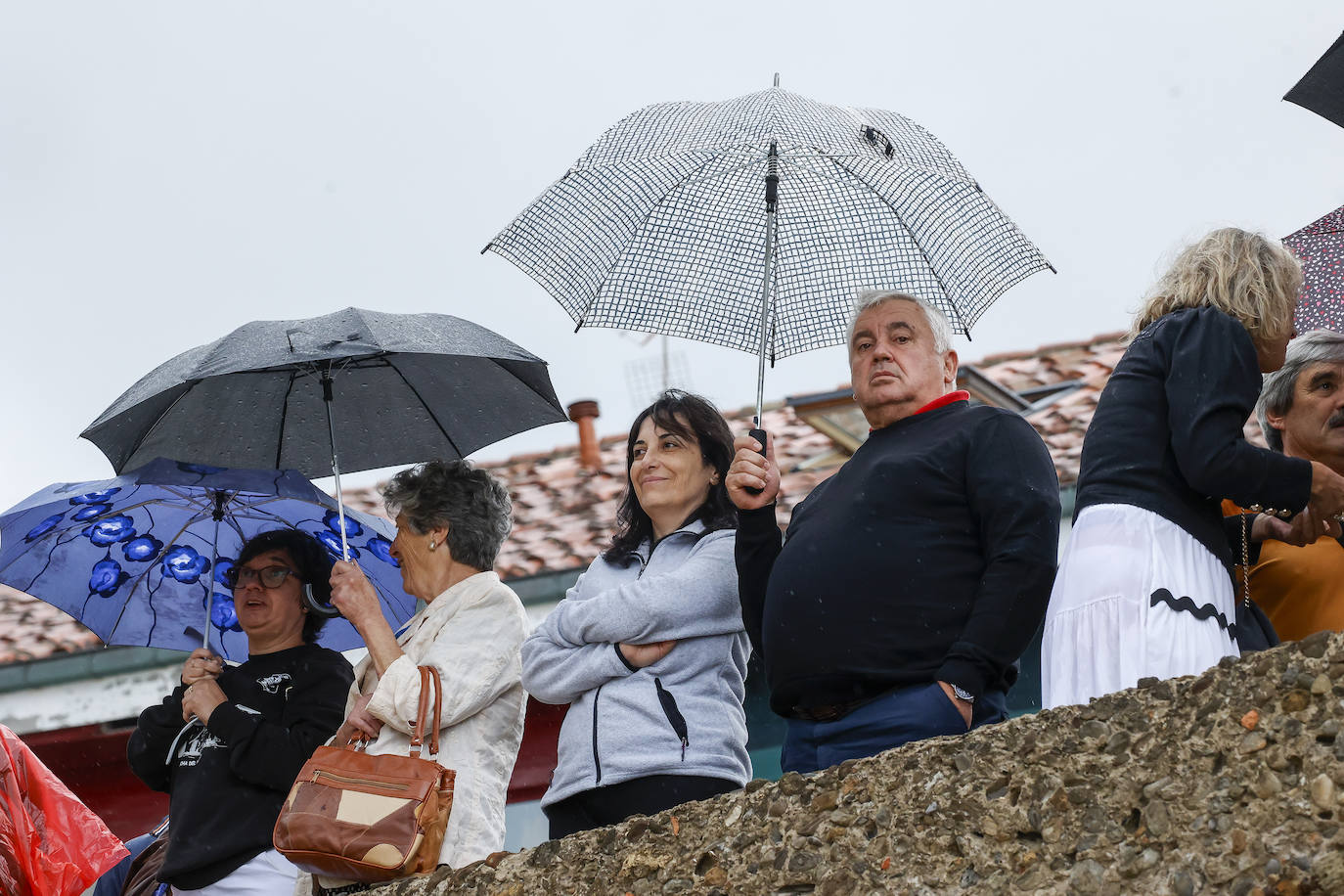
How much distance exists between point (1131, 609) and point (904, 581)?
46cm

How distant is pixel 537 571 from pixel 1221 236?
4390 millimetres

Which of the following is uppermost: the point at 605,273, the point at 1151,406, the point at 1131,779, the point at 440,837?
the point at 605,273

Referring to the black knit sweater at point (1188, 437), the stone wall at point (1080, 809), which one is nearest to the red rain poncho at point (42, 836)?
the stone wall at point (1080, 809)

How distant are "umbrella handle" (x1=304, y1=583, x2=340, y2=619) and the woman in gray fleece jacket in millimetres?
894

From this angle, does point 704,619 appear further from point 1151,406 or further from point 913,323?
point 1151,406

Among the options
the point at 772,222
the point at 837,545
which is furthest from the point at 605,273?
the point at 837,545

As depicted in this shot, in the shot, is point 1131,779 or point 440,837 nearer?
point 1131,779

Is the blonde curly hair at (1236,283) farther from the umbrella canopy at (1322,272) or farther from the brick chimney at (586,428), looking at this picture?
the brick chimney at (586,428)

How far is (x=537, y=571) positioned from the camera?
7.34 meters

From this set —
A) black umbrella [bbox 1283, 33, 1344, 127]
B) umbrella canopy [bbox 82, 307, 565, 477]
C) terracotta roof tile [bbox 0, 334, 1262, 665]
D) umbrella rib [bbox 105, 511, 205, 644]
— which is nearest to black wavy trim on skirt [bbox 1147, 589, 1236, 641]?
black umbrella [bbox 1283, 33, 1344, 127]

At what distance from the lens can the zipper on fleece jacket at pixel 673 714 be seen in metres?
3.59

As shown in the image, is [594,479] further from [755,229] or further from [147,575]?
[755,229]

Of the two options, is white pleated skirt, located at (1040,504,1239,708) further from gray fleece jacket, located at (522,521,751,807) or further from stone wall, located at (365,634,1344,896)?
gray fleece jacket, located at (522,521,751,807)

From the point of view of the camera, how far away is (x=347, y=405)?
15.0 feet
